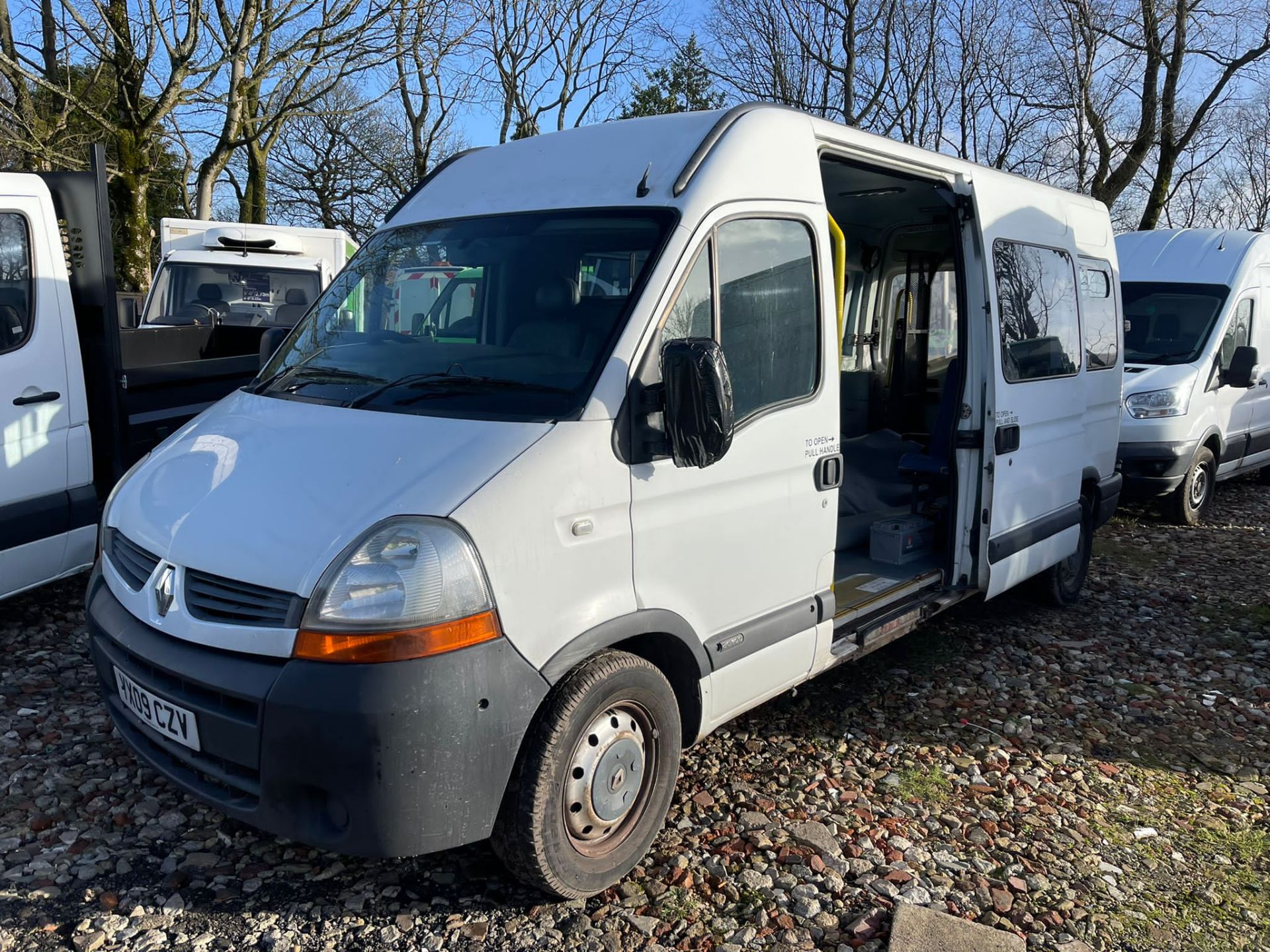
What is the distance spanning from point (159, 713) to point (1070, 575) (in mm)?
5491

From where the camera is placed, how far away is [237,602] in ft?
9.26

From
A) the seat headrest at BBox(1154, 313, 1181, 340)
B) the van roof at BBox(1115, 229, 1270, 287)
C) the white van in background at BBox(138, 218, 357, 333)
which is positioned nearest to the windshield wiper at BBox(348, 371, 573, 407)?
the white van in background at BBox(138, 218, 357, 333)

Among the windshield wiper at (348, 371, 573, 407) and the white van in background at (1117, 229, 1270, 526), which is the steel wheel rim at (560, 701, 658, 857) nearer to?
the windshield wiper at (348, 371, 573, 407)

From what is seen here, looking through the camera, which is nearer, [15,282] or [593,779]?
[593,779]

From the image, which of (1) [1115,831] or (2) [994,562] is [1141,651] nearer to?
(2) [994,562]

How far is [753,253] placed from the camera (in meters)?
3.66

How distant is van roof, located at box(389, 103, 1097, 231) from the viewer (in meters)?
3.52

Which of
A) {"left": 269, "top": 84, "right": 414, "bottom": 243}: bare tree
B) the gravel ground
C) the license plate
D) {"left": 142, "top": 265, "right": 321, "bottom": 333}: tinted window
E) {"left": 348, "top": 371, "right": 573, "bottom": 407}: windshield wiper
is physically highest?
{"left": 269, "top": 84, "right": 414, "bottom": 243}: bare tree

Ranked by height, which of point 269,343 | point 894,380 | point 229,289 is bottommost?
point 894,380

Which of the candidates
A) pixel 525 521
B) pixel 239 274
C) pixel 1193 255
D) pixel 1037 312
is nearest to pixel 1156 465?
pixel 1193 255

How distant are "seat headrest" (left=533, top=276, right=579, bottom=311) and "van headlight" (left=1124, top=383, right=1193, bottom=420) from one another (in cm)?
694

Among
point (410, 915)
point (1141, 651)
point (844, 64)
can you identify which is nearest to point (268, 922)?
point (410, 915)

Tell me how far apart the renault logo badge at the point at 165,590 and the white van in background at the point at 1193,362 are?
800cm

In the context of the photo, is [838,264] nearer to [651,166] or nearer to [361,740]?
[651,166]
